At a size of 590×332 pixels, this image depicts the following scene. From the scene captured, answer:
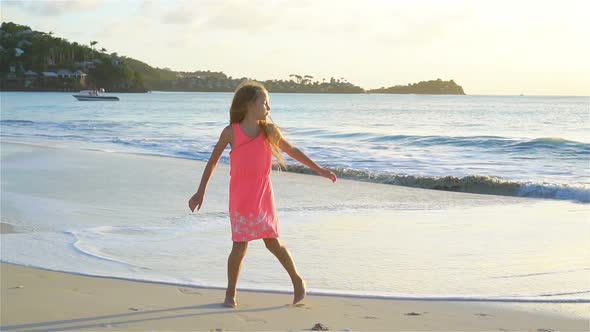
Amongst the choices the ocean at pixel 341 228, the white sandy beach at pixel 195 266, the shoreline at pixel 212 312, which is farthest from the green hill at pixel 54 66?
the shoreline at pixel 212 312

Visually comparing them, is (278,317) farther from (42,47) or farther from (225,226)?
(42,47)

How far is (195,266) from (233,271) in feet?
3.78

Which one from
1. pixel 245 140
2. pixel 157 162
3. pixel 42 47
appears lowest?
pixel 157 162

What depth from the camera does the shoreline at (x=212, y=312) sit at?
409cm

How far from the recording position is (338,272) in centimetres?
549

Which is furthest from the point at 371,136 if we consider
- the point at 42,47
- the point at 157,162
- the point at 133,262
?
the point at 42,47

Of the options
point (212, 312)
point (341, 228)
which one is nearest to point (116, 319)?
point (212, 312)

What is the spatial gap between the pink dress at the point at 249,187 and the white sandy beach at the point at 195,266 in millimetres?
479

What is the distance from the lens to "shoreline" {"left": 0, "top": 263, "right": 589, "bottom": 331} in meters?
4.09

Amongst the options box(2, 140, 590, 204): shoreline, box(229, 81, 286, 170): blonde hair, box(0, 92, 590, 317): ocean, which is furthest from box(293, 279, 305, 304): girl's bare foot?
box(2, 140, 590, 204): shoreline

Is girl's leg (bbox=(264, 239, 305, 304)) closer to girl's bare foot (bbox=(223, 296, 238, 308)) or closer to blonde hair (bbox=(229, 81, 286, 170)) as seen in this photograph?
girl's bare foot (bbox=(223, 296, 238, 308))

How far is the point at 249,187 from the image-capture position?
451cm

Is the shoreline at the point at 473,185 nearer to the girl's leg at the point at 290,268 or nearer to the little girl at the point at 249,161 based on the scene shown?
the girl's leg at the point at 290,268

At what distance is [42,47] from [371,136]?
13601 centimetres
